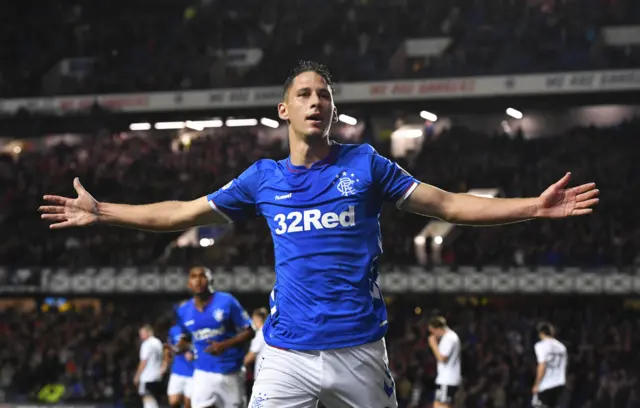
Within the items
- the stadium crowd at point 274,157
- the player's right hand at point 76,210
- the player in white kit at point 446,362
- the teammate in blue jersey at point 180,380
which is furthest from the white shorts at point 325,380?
the stadium crowd at point 274,157

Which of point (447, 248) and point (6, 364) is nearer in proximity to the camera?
point (447, 248)

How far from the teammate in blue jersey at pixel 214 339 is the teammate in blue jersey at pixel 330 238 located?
562 cm

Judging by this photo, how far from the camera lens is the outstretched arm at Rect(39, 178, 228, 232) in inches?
200

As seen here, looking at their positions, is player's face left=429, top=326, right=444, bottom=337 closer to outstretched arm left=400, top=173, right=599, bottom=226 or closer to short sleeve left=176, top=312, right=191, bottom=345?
short sleeve left=176, top=312, right=191, bottom=345

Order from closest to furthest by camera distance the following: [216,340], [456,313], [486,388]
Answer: [216,340] < [486,388] < [456,313]

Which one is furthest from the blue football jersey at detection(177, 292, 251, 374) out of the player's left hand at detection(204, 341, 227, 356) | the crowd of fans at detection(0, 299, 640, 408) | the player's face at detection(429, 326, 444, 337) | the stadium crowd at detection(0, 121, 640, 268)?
the stadium crowd at detection(0, 121, 640, 268)

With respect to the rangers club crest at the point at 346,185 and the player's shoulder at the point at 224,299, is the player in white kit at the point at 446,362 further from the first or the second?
the rangers club crest at the point at 346,185

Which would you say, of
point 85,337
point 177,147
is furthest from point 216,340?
point 177,147

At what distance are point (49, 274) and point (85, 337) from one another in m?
2.06

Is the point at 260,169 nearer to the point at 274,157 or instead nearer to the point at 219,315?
the point at 219,315

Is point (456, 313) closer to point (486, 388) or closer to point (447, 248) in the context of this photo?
point (447, 248)

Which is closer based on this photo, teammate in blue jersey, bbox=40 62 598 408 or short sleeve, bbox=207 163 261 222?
teammate in blue jersey, bbox=40 62 598 408

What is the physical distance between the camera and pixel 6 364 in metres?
25.4

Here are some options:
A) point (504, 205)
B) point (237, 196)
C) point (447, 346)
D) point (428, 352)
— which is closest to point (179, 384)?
point (447, 346)
